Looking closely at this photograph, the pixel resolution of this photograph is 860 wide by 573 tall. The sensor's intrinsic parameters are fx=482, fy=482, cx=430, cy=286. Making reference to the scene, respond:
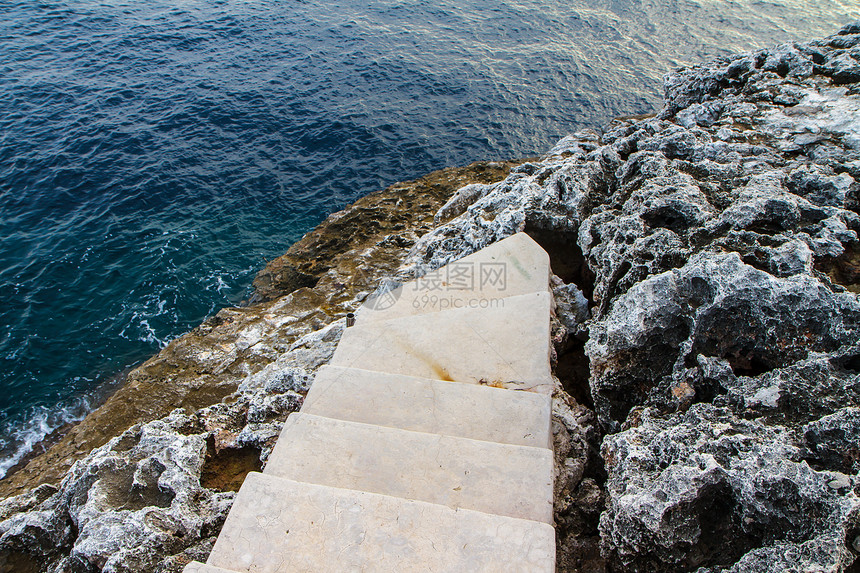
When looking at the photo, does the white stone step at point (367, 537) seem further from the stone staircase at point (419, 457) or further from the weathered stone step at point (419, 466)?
the weathered stone step at point (419, 466)

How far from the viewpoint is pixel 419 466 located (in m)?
5.45

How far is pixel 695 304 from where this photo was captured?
6.20 metres

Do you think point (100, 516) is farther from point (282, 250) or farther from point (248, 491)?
point (282, 250)

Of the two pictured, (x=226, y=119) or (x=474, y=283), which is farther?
A: (x=226, y=119)

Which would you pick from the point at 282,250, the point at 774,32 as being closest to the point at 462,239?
the point at 282,250

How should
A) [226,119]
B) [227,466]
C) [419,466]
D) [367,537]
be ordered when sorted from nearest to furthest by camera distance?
[367,537], [419,466], [227,466], [226,119]

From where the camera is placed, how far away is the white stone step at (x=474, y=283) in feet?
27.2

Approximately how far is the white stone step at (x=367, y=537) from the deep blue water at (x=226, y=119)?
439 inches

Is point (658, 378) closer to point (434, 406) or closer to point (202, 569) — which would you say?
point (434, 406)

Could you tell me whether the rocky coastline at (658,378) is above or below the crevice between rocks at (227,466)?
above

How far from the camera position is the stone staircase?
180 inches

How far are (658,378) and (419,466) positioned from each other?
3345mm

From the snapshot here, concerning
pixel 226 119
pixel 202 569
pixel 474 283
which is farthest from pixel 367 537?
pixel 226 119

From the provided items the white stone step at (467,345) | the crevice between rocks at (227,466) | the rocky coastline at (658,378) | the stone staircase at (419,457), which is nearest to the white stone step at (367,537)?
the stone staircase at (419,457)
